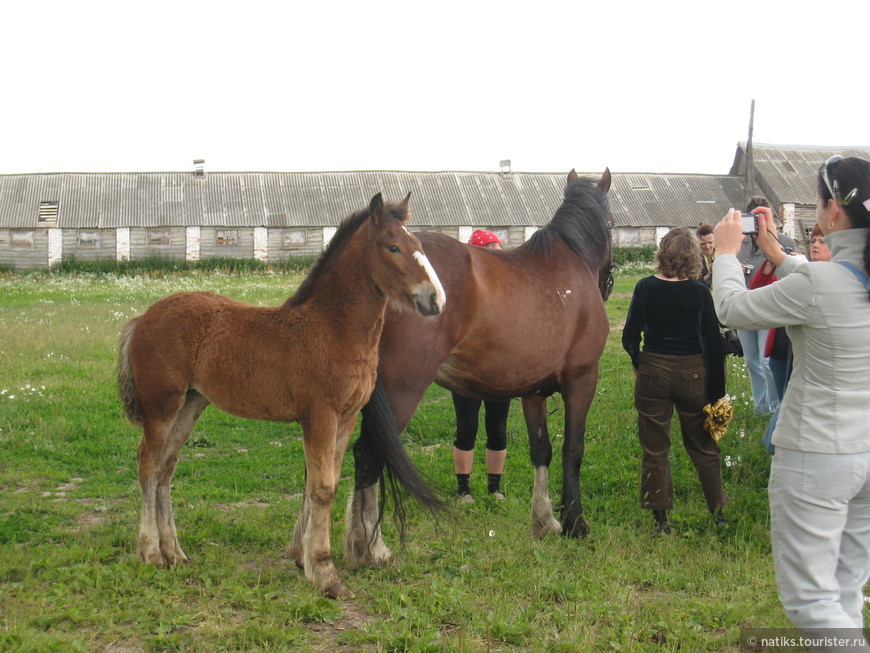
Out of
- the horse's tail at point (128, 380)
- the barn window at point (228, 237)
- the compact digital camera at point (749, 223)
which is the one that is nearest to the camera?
the compact digital camera at point (749, 223)

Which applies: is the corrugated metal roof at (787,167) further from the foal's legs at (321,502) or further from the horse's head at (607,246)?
the foal's legs at (321,502)

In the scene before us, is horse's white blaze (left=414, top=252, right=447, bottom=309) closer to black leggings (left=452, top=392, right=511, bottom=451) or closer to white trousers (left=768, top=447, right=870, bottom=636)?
white trousers (left=768, top=447, right=870, bottom=636)

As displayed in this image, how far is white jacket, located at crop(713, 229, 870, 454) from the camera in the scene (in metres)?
2.88

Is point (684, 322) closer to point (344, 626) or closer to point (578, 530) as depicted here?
point (578, 530)

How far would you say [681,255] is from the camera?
18.9 feet

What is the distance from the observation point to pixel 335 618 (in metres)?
4.08

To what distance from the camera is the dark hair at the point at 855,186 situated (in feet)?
9.45

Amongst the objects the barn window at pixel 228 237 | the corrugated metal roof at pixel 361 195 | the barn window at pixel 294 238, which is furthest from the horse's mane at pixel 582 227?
the barn window at pixel 228 237

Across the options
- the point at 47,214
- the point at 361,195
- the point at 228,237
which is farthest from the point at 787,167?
the point at 47,214

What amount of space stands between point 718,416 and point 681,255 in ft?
4.01

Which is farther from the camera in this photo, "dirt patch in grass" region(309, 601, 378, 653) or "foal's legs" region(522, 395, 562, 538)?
"foal's legs" region(522, 395, 562, 538)

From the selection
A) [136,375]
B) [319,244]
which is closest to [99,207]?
[319,244]

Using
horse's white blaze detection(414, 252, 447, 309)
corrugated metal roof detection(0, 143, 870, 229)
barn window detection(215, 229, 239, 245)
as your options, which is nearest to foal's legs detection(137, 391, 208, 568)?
horse's white blaze detection(414, 252, 447, 309)

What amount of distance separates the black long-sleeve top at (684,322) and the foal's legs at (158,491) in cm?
339
